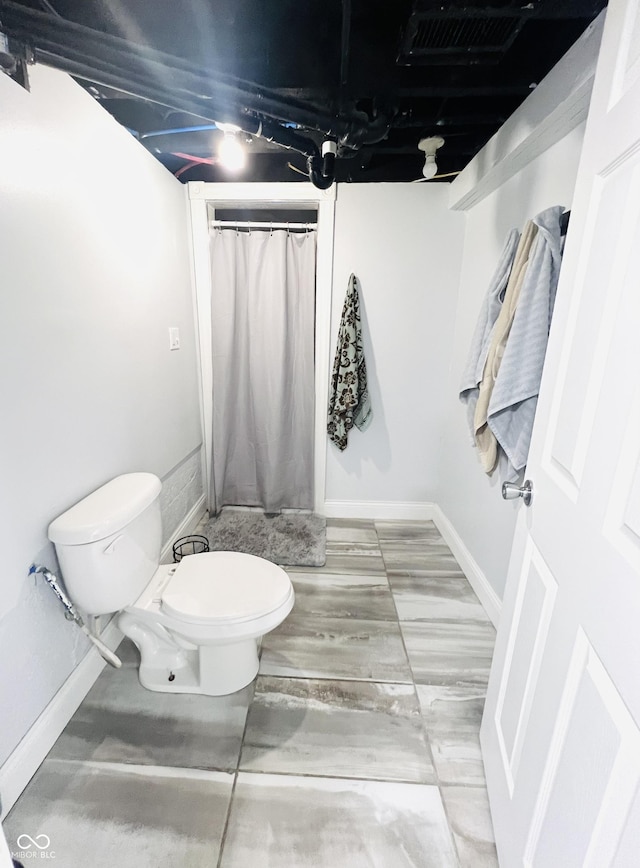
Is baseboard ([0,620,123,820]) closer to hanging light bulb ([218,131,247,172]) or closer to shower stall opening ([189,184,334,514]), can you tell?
shower stall opening ([189,184,334,514])

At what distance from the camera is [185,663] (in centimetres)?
141

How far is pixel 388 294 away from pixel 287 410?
99 centimetres

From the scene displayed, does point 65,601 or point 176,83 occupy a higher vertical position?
point 176,83

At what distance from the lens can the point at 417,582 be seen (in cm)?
197

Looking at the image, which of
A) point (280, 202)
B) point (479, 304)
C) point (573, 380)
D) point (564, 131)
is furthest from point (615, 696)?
point (280, 202)

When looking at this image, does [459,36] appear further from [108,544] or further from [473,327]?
[108,544]

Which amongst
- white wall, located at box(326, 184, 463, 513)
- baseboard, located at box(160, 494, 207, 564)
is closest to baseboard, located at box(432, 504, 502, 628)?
white wall, located at box(326, 184, 463, 513)

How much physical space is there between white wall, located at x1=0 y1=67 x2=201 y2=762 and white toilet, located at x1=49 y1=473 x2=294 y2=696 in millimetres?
110

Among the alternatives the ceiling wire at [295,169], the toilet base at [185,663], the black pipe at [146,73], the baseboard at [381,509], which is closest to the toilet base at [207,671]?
the toilet base at [185,663]

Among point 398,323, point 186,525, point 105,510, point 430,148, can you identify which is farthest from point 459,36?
point 186,525

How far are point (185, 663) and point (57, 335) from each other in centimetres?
127

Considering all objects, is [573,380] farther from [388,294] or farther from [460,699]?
[388,294]

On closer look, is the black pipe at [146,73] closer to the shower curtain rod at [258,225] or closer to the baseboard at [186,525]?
the shower curtain rod at [258,225]

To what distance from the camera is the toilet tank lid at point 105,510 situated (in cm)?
109
